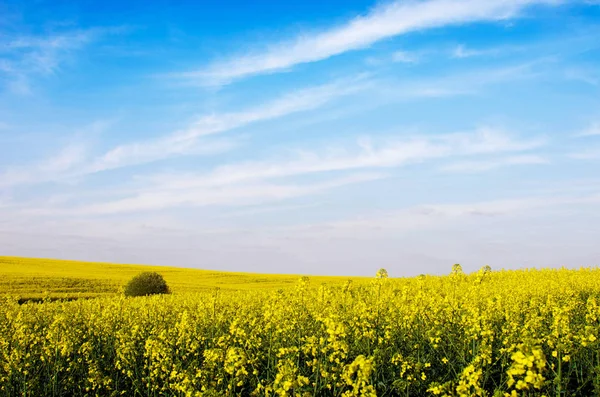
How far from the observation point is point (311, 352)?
24.2 feet

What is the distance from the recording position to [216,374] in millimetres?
7117

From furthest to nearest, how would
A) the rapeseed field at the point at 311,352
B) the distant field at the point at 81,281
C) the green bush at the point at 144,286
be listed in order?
1. the distant field at the point at 81,281
2. the green bush at the point at 144,286
3. the rapeseed field at the point at 311,352

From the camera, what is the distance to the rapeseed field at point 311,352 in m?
5.87

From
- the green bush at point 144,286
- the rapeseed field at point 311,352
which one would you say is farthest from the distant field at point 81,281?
the rapeseed field at point 311,352

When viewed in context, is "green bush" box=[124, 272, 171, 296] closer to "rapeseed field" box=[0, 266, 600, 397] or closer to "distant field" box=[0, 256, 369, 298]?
"distant field" box=[0, 256, 369, 298]

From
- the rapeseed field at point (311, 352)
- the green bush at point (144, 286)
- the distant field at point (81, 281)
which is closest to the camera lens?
the rapeseed field at point (311, 352)

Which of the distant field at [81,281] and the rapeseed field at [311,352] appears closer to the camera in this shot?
Answer: the rapeseed field at [311,352]

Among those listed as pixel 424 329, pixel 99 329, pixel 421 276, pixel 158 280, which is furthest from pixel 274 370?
pixel 158 280

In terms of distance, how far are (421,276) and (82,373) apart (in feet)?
23.4

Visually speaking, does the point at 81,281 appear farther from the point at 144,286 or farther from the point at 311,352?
the point at 311,352

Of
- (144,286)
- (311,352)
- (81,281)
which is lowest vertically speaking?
(81,281)

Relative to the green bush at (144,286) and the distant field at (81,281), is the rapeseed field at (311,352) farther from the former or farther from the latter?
the green bush at (144,286)

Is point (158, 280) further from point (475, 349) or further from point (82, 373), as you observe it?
point (475, 349)

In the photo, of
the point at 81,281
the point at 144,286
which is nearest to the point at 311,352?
the point at 144,286
